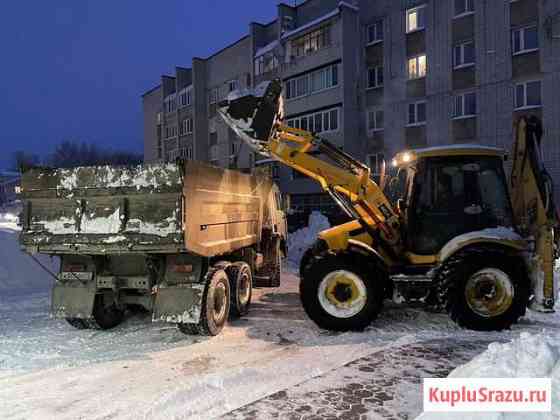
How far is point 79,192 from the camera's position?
629 centimetres

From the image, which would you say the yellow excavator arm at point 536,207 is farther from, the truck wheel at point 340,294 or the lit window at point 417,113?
the lit window at point 417,113

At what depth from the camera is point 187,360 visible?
18.7 feet

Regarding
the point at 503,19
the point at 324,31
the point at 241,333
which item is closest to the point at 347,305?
the point at 241,333

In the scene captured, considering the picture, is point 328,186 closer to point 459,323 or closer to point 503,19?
point 459,323

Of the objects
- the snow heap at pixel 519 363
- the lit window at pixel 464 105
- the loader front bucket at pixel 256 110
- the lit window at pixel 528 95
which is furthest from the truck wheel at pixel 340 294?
the lit window at pixel 464 105

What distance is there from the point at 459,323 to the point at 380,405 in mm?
2761

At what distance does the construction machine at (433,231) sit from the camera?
6570 millimetres

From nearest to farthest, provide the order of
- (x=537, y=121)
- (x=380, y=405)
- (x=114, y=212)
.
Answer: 1. (x=380, y=405)
2. (x=114, y=212)
3. (x=537, y=121)

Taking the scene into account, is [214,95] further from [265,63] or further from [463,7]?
[463,7]

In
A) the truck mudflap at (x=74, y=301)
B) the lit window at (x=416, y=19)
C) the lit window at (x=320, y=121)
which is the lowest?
the truck mudflap at (x=74, y=301)

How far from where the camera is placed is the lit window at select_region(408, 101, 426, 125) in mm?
23892

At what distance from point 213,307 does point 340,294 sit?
73.7 inches

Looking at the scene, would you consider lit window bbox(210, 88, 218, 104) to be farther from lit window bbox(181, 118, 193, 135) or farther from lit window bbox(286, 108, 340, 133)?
lit window bbox(286, 108, 340, 133)

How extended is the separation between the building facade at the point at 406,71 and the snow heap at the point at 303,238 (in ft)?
15.8
